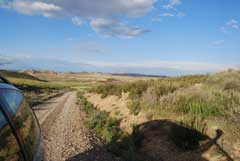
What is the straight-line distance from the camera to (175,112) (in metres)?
11.6

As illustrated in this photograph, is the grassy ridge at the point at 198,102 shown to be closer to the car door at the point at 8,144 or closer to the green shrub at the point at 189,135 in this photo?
the green shrub at the point at 189,135

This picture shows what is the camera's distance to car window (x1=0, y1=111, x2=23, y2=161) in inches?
91.2

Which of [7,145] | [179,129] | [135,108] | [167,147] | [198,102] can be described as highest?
[7,145]

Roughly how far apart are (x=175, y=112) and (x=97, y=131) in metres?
3.43

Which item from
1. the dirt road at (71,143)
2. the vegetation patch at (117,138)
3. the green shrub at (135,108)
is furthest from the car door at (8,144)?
the green shrub at (135,108)

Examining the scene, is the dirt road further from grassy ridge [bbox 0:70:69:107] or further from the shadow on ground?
grassy ridge [bbox 0:70:69:107]

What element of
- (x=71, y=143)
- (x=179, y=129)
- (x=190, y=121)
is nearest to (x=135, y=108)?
(x=190, y=121)

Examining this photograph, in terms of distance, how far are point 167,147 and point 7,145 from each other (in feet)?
22.3

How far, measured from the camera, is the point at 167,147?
8.56 m

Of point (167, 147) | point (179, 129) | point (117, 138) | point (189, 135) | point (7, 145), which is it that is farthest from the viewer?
point (117, 138)

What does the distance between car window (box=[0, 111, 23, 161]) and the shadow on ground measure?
17.3ft

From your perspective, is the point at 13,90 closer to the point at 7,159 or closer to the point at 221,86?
the point at 7,159

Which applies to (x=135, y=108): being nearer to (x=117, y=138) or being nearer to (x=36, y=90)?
(x=117, y=138)

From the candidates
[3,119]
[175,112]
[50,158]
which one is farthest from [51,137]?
[3,119]
